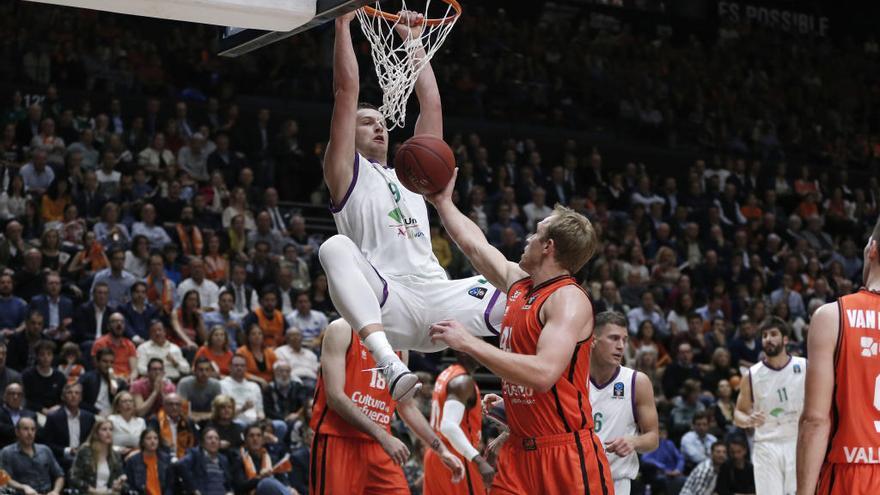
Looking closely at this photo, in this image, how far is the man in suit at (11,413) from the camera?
985 centimetres

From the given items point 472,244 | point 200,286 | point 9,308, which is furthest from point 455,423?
point 9,308

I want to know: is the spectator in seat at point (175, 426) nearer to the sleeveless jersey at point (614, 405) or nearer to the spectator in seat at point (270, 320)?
the spectator in seat at point (270, 320)

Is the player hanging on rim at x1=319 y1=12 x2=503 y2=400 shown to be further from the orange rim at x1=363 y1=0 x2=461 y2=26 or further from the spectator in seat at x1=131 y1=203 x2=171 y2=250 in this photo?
the spectator in seat at x1=131 y1=203 x2=171 y2=250

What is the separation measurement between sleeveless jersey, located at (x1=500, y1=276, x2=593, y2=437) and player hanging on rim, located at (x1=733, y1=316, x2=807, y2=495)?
5.22m

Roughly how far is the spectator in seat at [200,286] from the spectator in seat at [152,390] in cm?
152

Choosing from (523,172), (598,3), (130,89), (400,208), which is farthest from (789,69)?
(400,208)

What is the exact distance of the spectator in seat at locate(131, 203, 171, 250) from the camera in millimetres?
12633

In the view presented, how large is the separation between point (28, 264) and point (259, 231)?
2.83 metres

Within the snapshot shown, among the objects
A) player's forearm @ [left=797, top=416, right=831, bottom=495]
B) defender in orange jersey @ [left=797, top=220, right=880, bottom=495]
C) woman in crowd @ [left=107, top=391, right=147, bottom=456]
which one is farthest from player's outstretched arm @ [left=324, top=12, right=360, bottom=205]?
woman in crowd @ [left=107, top=391, right=147, bottom=456]

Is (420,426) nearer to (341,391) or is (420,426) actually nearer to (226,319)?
(341,391)

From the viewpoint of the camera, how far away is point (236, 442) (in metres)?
10.5

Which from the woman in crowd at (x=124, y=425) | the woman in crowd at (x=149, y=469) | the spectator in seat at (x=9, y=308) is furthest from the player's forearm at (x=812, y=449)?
the spectator in seat at (x=9, y=308)

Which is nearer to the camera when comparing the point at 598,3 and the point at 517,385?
the point at 517,385

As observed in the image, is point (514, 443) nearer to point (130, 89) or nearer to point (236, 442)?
point (236, 442)
